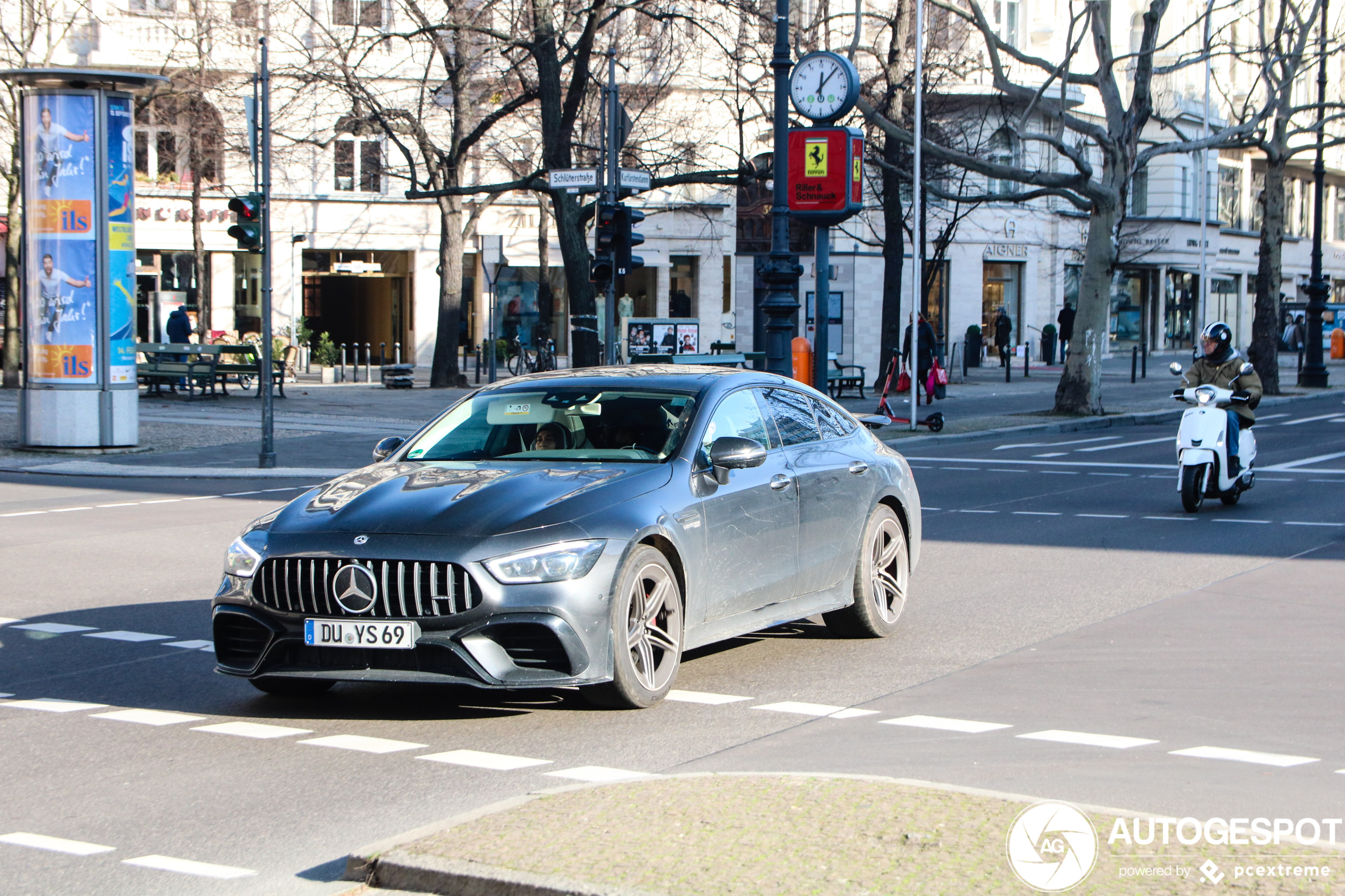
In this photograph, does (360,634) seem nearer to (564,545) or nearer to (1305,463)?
(564,545)

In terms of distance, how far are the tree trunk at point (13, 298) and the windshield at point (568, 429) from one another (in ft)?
86.9

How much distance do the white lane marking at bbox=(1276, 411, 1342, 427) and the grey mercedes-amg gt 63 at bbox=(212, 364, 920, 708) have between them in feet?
70.5

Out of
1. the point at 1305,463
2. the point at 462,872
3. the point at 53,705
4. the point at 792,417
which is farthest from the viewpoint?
the point at 1305,463

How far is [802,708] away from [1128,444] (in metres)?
18.1

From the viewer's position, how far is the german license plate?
649 centimetres

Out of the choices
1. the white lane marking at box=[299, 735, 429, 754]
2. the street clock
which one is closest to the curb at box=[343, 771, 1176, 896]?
the white lane marking at box=[299, 735, 429, 754]

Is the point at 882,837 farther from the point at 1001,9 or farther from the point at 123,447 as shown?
the point at 1001,9

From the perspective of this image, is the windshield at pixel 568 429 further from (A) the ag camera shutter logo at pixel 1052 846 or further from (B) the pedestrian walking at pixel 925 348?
(B) the pedestrian walking at pixel 925 348

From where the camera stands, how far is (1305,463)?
20297 mm

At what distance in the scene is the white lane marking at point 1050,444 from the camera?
23.8 metres

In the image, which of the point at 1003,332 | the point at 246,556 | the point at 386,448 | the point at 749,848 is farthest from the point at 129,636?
the point at 1003,332

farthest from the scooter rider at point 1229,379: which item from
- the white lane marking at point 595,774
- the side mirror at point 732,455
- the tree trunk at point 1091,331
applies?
the tree trunk at point 1091,331

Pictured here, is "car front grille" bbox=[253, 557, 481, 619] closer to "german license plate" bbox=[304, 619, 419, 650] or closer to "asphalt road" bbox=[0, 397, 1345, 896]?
"german license plate" bbox=[304, 619, 419, 650]

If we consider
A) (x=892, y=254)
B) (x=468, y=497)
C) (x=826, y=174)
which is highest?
(x=826, y=174)
